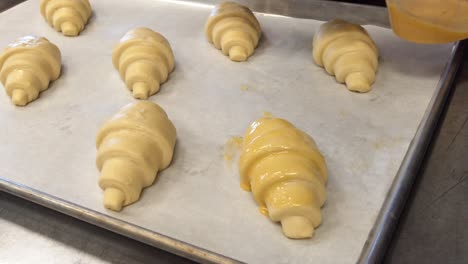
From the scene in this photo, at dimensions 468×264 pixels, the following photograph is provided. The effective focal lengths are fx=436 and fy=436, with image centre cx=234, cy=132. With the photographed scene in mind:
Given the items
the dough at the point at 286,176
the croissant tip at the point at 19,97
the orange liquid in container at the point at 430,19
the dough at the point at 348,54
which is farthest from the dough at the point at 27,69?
the orange liquid in container at the point at 430,19

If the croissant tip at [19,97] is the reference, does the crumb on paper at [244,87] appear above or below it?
above

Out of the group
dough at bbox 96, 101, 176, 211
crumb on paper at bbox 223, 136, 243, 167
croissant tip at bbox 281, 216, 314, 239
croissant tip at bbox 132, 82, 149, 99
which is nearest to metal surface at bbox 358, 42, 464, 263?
croissant tip at bbox 281, 216, 314, 239

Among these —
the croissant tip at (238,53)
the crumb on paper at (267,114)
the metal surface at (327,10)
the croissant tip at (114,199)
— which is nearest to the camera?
the croissant tip at (114,199)

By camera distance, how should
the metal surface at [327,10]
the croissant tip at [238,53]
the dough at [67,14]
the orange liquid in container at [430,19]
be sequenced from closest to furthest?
the orange liquid in container at [430,19] → the croissant tip at [238,53] → the metal surface at [327,10] → the dough at [67,14]

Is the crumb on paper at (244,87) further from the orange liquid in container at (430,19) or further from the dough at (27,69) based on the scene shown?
the dough at (27,69)

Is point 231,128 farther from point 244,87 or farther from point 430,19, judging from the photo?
point 430,19

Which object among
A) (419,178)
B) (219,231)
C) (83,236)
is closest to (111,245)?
(83,236)
